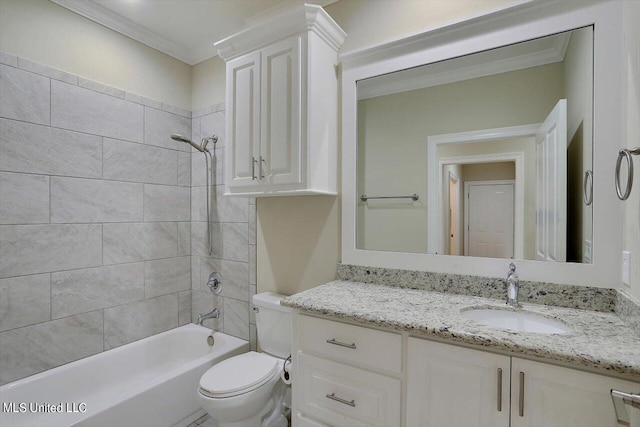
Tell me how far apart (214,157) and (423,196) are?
1723 mm

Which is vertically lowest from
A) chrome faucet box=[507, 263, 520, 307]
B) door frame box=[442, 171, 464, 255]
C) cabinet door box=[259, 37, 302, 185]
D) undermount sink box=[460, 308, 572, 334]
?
undermount sink box=[460, 308, 572, 334]

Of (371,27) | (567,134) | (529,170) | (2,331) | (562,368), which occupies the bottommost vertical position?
(2,331)

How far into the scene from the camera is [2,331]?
67.5 inches

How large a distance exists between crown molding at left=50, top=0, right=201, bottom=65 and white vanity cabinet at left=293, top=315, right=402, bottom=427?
2.38 metres

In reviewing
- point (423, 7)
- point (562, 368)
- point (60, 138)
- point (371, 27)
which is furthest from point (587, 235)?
point (60, 138)

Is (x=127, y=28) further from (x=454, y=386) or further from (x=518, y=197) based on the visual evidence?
(x=454, y=386)

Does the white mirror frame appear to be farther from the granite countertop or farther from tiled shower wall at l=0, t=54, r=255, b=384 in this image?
tiled shower wall at l=0, t=54, r=255, b=384

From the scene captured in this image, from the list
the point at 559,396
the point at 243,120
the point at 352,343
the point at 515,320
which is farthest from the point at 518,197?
the point at 243,120

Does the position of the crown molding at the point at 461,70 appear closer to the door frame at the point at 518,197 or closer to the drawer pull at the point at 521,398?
the door frame at the point at 518,197

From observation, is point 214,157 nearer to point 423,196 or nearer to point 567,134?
point 423,196

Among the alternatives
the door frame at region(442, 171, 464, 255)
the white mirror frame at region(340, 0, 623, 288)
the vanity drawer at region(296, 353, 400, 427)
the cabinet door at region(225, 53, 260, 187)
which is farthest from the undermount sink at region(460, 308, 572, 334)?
the cabinet door at region(225, 53, 260, 187)

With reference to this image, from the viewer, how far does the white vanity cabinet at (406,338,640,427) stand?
2.79 ft

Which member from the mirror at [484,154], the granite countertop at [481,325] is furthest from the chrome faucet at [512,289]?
the mirror at [484,154]

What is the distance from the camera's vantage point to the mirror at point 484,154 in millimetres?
1317
